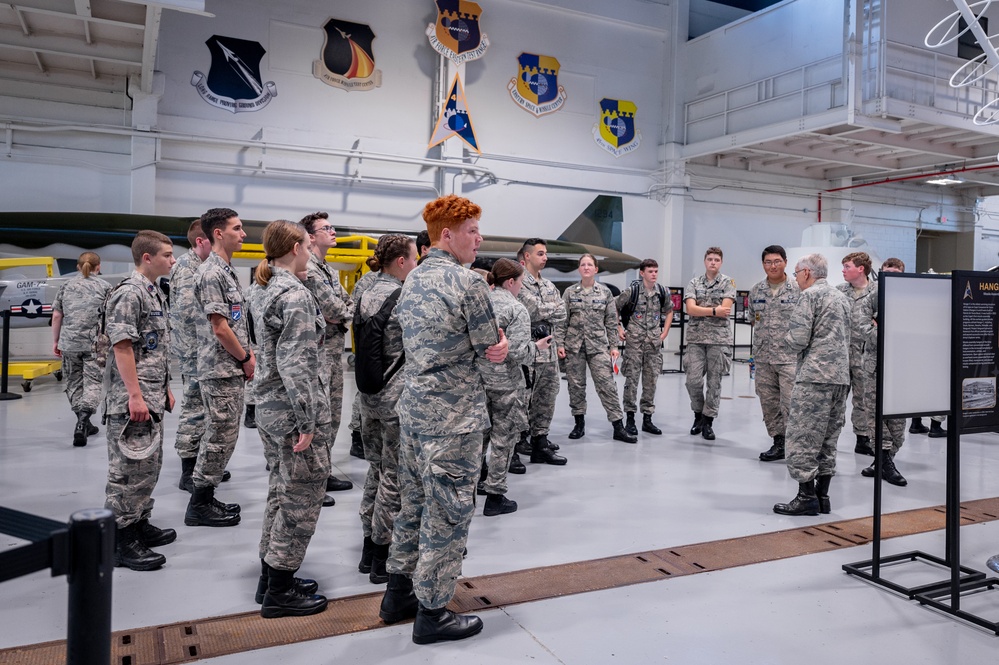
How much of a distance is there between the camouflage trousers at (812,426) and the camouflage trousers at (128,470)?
355cm

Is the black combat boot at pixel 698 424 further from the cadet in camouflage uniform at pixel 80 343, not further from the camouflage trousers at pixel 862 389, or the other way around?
the cadet in camouflage uniform at pixel 80 343

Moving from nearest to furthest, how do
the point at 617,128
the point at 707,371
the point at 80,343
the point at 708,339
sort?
the point at 80,343 < the point at 708,339 < the point at 707,371 < the point at 617,128

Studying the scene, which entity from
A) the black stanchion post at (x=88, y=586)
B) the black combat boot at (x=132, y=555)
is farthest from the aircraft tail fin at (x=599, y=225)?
the black stanchion post at (x=88, y=586)

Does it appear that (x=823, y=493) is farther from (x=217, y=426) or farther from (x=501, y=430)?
(x=217, y=426)

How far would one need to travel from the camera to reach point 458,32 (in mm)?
13688

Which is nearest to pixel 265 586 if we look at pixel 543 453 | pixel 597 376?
pixel 543 453

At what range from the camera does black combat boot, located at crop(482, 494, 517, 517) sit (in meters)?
4.05

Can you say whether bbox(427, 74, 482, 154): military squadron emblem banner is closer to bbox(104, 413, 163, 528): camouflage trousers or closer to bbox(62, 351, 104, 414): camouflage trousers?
bbox(62, 351, 104, 414): camouflage trousers

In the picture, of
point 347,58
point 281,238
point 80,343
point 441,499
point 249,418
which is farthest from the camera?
point 347,58

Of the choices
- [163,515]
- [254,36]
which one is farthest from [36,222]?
[163,515]

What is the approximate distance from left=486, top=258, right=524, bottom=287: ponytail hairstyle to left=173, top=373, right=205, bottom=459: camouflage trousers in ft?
6.14

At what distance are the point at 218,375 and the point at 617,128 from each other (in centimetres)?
1373

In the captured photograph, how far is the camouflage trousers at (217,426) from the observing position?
12.1 ft

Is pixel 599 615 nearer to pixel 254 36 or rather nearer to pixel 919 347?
pixel 919 347
